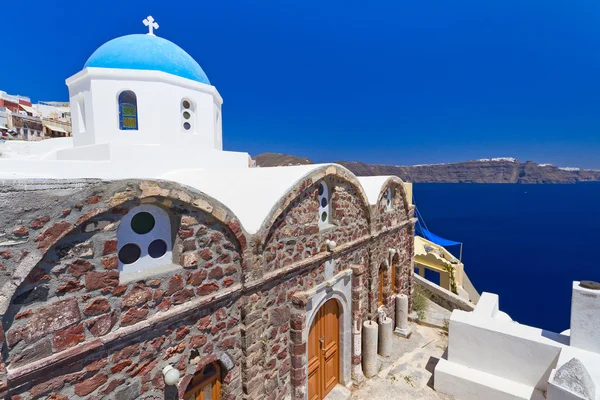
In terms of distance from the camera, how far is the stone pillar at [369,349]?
6.62 m

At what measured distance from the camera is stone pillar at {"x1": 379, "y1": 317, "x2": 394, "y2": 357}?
7.29m

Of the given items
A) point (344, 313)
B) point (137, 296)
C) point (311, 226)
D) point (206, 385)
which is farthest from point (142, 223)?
point (344, 313)

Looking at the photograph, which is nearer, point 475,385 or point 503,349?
point 503,349

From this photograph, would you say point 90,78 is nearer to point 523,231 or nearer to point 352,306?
point 352,306

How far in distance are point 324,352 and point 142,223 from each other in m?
4.33

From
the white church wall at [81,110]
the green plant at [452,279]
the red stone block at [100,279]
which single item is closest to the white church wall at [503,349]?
the red stone block at [100,279]

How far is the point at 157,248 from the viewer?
10.8ft

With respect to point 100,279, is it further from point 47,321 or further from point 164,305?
point 164,305

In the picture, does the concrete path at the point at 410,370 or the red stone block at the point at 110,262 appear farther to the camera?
the concrete path at the point at 410,370

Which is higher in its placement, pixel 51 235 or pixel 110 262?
pixel 51 235

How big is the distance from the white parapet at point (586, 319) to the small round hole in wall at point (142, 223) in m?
6.55

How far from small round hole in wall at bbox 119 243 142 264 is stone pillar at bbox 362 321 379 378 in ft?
17.0

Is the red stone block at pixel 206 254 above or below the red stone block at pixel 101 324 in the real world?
above

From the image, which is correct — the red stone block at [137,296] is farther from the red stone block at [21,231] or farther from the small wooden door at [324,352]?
the small wooden door at [324,352]
